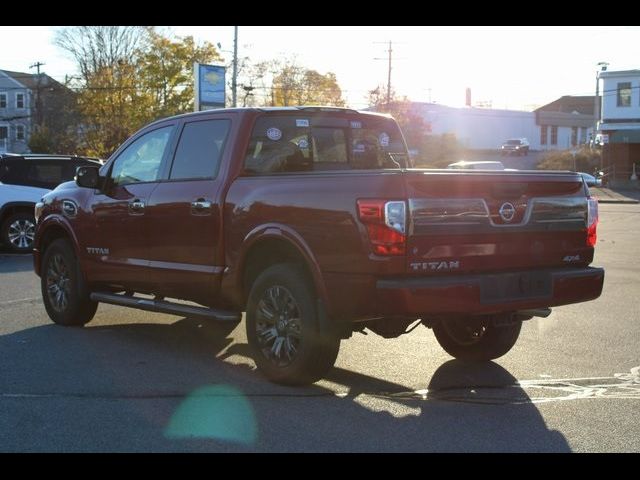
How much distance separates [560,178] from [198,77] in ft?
113

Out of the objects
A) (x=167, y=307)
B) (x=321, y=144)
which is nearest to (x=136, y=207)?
(x=167, y=307)

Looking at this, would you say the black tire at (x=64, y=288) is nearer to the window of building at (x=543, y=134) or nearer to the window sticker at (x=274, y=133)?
the window sticker at (x=274, y=133)

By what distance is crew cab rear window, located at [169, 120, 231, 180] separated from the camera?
6480mm

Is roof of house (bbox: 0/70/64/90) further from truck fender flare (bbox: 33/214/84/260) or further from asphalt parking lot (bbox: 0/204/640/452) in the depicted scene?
asphalt parking lot (bbox: 0/204/640/452)

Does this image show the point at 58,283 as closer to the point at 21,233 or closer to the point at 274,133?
the point at 274,133

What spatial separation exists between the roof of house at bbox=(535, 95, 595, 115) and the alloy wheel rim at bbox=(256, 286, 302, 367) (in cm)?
10682

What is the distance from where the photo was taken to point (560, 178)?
562 cm

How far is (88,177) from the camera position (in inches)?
297

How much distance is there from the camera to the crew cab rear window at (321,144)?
641 cm

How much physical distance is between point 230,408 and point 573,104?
365ft

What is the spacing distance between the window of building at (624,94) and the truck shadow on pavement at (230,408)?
56.0m

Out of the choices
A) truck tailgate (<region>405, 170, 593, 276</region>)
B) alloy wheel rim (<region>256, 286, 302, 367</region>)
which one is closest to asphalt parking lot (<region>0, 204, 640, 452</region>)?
alloy wheel rim (<region>256, 286, 302, 367</region>)

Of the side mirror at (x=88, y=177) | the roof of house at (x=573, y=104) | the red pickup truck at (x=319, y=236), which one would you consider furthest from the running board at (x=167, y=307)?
the roof of house at (x=573, y=104)
